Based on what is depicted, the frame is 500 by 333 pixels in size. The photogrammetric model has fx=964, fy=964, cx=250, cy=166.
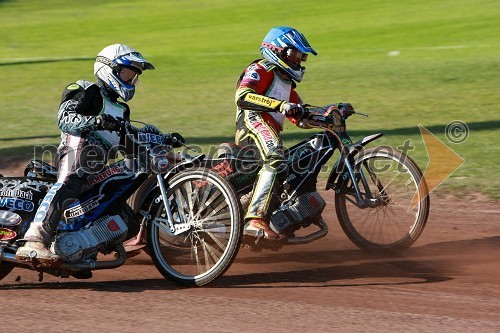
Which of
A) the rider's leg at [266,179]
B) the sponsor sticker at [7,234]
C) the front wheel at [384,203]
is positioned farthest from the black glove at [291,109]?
the sponsor sticker at [7,234]

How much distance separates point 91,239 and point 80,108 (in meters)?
1.01

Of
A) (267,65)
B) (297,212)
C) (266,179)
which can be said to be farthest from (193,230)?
(267,65)

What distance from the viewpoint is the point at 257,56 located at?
2422 cm

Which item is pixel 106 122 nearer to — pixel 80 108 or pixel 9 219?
→ pixel 80 108

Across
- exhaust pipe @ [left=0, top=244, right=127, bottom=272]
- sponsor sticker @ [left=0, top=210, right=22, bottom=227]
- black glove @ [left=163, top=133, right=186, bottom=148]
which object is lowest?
exhaust pipe @ [left=0, top=244, right=127, bottom=272]

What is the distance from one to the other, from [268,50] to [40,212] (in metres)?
2.58

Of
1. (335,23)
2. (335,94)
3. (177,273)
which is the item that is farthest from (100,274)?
(335,23)

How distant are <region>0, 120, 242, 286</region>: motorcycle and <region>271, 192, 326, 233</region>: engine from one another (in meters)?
1.04

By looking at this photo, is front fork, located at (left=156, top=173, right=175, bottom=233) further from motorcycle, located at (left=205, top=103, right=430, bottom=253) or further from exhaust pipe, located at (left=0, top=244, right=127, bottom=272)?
motorcycle, located at (left=205, top=103, right=430, bottom=253)

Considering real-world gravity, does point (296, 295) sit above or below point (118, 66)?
below

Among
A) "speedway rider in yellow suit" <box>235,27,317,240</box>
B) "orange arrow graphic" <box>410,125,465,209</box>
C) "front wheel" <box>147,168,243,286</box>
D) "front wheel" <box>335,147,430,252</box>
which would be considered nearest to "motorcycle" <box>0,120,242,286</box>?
"front wheel" <box>147,168,243,286</box>

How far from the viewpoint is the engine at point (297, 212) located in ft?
27.6

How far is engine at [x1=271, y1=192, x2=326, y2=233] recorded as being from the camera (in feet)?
27.6

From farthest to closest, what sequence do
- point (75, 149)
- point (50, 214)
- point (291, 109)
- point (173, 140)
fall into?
point (291, 109) < point (173, 140) < point (75, 149) < point (50, 214)
